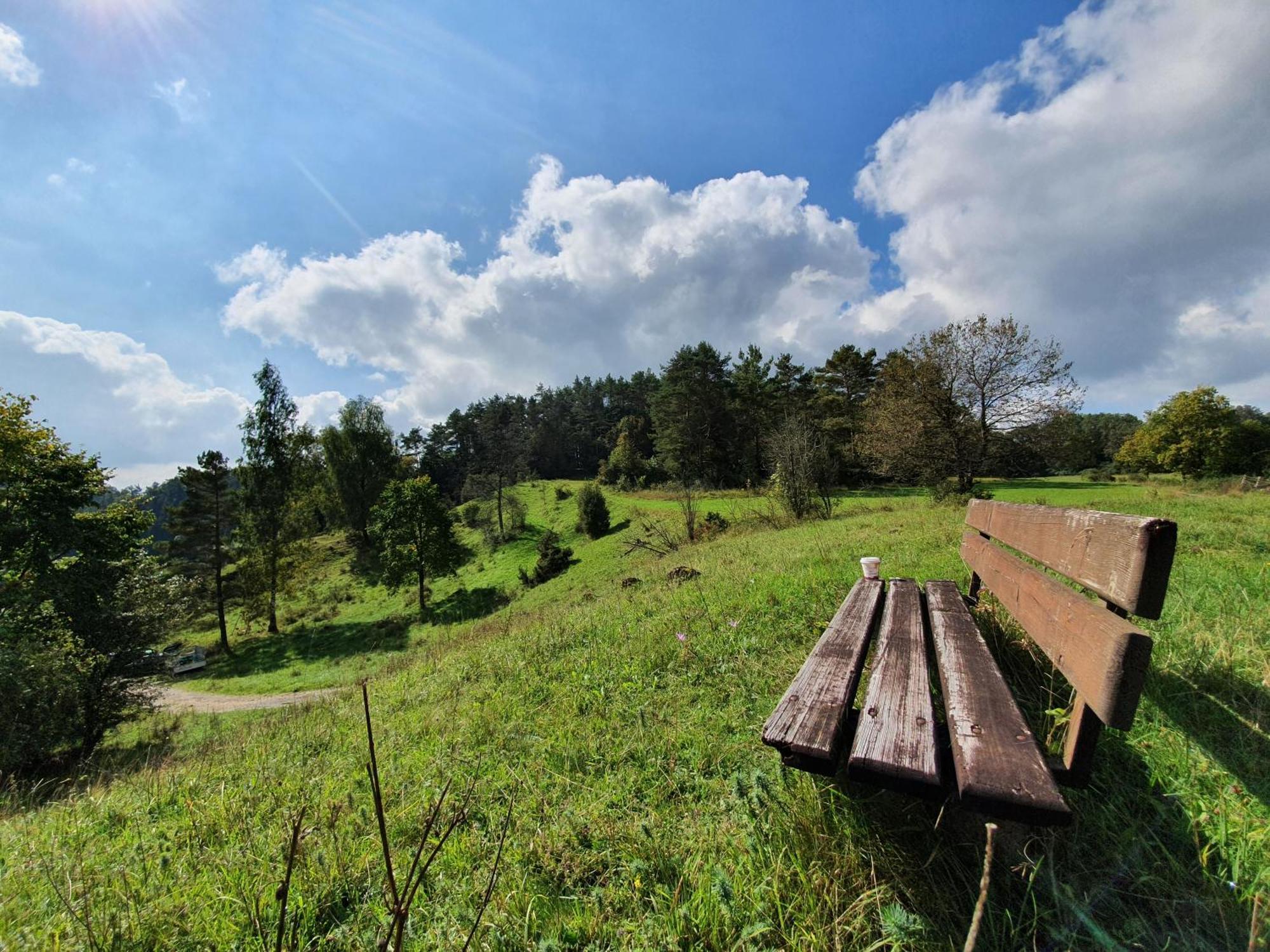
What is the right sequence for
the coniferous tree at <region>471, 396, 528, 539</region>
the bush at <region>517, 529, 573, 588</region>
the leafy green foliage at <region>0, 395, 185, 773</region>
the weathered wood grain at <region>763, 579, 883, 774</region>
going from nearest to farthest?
1. the weathered wood grain at <region>763, 579, 883, 774</region>
2. the leafy green foliage at <region>0, 395, 185, 773</region>
3. the bush at <region>517, 529, 573, 588</region>
4. the coniferous tree at <region>471, 396, 528, 539</region>

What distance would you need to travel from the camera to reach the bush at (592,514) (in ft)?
99.7

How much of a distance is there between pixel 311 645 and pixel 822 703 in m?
30.8

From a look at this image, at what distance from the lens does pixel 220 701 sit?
19.2 metres

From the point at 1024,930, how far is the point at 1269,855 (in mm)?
797

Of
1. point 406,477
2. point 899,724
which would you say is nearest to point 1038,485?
point 899,724

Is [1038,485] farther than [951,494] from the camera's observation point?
Yes

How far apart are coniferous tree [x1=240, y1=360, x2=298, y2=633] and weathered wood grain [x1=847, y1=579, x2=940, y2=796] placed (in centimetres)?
3538

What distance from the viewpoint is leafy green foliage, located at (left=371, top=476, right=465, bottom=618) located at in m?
26.9

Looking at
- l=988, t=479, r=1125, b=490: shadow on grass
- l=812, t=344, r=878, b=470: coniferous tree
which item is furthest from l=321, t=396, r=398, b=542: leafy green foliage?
l=988, t=479, r=1125, b=490: shadow on grass

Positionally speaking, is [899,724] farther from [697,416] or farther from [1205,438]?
[1205,438]

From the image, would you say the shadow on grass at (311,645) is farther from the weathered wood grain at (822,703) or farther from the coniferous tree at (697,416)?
the coniferous tree at (697,416)

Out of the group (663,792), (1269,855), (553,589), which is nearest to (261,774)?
(663,792)

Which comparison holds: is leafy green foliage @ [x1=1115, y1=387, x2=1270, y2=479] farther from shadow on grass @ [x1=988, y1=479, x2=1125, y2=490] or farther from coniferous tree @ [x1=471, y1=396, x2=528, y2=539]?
coniferous tree @ [x1=471, y1=396, x2=528, y2=539]

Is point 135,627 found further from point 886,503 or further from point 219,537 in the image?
point 886,503
